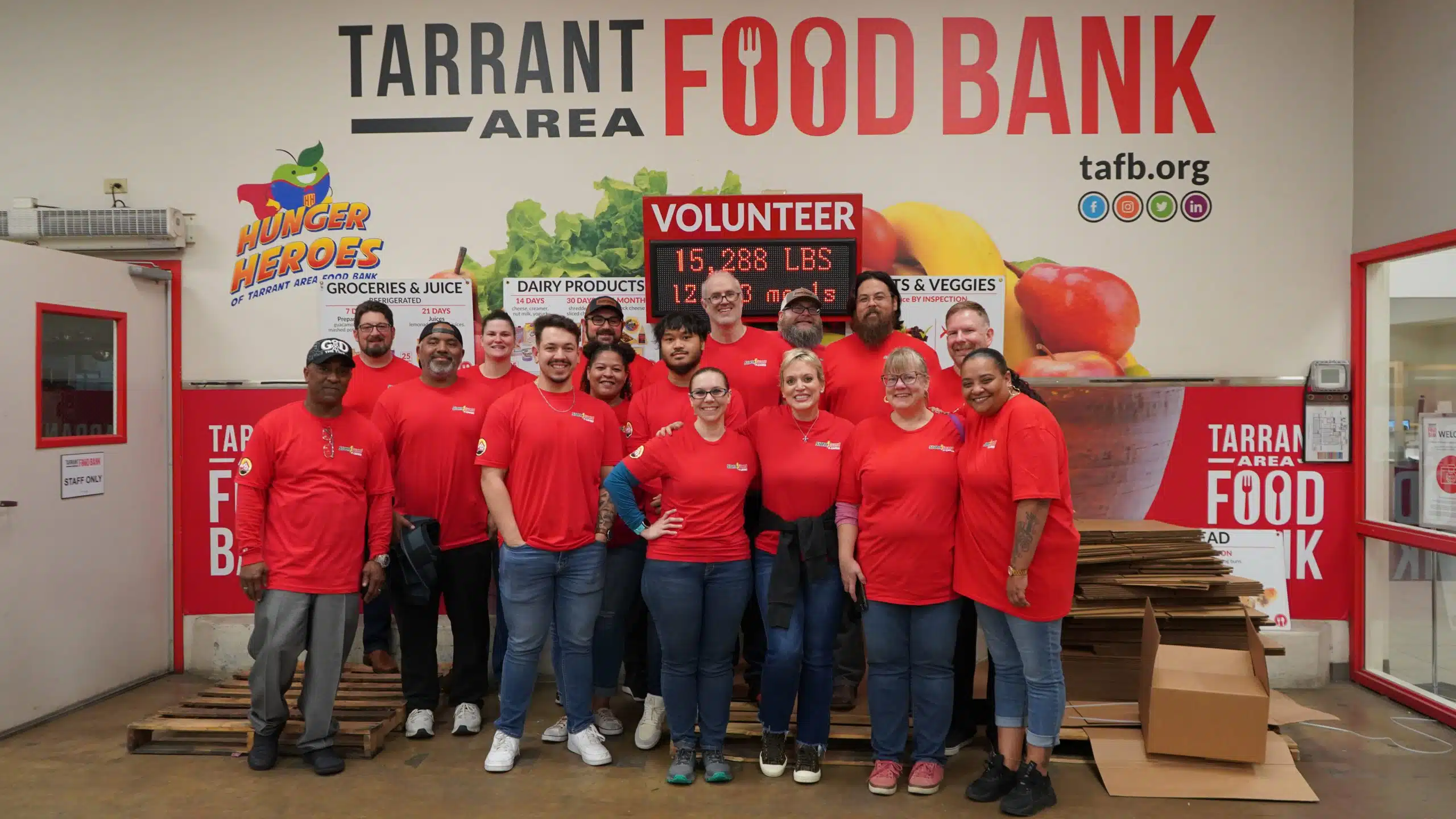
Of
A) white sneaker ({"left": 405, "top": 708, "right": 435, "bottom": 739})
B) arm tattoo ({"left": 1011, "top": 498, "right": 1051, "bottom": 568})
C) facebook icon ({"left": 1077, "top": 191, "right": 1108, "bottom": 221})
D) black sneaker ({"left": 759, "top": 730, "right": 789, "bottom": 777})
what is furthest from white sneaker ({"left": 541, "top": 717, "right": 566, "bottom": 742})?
facebook icon ({"left": 1077, "top": 191, "right": 1108, "bottom": 221})

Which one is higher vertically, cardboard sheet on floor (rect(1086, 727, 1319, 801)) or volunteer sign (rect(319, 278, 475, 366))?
volunteer sign (rect(319, 278, 475, 366))

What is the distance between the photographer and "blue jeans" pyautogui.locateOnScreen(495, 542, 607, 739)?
3715mm

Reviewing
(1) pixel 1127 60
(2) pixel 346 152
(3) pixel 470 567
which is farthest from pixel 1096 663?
(2) pixel 346 152

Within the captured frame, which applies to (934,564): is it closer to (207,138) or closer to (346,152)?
(346,152)

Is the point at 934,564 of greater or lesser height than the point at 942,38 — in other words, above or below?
below

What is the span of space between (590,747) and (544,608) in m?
0.69

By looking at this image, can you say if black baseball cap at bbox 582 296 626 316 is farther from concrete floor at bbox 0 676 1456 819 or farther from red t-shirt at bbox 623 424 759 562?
concrete floor at bbox 0 676 1456 819

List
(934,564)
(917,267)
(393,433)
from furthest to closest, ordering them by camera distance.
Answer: (917,267)
(393,433)
(934,564)

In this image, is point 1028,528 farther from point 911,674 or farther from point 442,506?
point 442,506

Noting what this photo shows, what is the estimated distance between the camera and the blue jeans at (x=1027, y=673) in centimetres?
339

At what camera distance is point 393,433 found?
4.22 m

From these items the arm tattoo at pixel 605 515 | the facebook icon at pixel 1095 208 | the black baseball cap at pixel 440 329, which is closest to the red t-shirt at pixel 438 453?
the black baseball cap at pixel 440 329

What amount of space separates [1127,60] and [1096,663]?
345cm

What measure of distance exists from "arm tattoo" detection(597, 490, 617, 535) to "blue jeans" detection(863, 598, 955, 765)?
1158 millimetres
